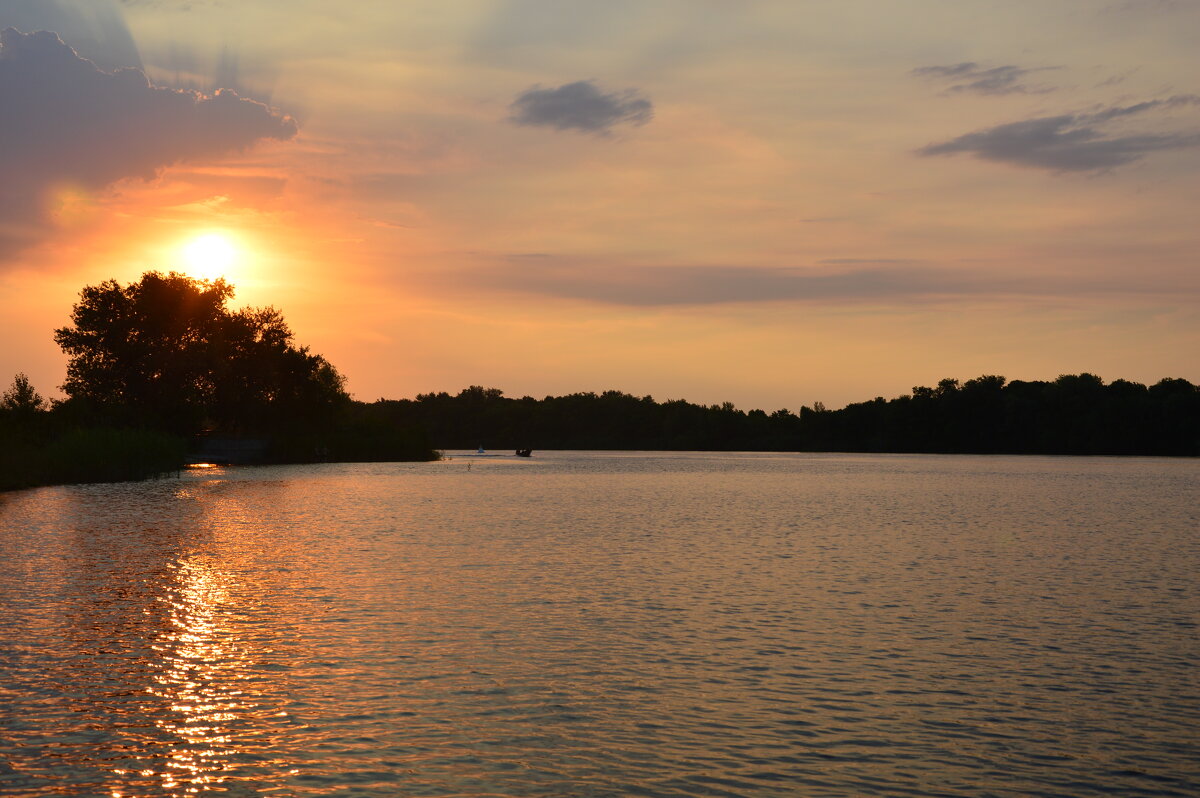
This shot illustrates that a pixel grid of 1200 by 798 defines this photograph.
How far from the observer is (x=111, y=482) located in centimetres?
8288

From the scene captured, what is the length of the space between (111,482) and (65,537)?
46.5 m

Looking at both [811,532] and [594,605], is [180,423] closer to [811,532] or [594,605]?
[811,532]

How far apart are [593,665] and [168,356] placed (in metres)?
123

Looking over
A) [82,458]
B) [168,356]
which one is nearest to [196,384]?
[168,356]

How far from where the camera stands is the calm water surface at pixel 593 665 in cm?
1309

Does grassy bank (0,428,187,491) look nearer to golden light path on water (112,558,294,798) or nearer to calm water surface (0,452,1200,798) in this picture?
calm water surface (0,452,1200,798)

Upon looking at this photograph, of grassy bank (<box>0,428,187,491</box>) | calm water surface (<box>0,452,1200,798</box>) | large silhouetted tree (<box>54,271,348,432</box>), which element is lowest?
calm water surface (<box>0,452,1200,798</box>)

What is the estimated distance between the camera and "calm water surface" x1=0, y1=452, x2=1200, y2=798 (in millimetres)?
13086

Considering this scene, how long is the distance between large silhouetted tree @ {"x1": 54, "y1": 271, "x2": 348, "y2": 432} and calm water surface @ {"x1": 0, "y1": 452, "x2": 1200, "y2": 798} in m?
92.1

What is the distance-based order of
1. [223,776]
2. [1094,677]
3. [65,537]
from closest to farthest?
1. [223,776]
2. [1094,677]
3. [65,537]

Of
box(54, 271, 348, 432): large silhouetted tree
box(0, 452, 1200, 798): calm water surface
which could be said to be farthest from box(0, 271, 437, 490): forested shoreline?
box(0, 452, 1200, 798): calm water surface

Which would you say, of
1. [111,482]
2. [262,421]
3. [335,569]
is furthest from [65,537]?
[262,421]

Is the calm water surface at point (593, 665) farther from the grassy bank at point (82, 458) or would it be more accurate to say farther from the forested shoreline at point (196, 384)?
the forested shoreline at point (196, 384)

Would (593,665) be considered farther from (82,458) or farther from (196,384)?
(196,384)
